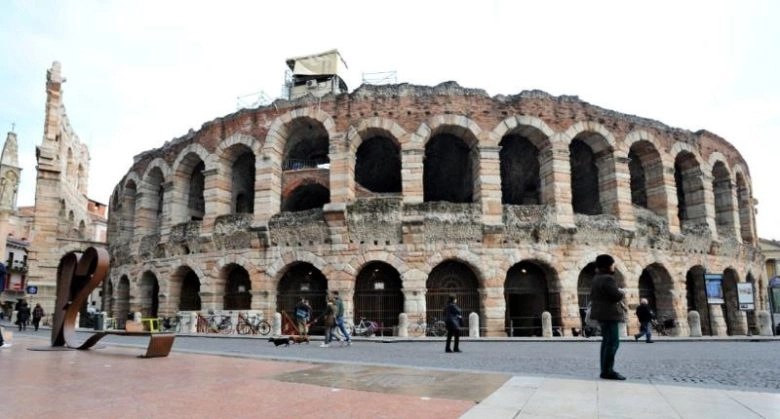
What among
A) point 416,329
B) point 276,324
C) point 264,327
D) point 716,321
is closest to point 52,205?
point 264,327

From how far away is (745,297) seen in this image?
18.8 metres

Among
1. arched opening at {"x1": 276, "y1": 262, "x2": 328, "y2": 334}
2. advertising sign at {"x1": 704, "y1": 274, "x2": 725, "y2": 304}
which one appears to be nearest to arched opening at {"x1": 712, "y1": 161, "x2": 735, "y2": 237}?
advertising sign at {"x1": 704, "y1": 274, "x2": 725, "y2": 304}

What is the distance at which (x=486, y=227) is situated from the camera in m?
18.3

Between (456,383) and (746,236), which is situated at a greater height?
(746,236)

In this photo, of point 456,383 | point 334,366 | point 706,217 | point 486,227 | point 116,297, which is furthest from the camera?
point 116,297

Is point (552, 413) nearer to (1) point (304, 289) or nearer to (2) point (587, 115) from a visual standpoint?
(1) point (304, 289)

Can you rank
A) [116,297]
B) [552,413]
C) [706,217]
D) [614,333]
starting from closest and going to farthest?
[552,413] < [614,333] < [706,217] < [116,297]

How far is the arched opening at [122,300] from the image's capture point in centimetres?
2522

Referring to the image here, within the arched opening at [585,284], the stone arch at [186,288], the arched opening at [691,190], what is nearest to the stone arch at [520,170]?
the arched opening at [585,284]

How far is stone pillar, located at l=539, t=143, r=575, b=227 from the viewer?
747 inches

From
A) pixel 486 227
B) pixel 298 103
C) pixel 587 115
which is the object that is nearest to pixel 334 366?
pixel 486 227

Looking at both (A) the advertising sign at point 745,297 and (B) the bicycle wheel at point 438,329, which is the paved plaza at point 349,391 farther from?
(A) the advertising sign at point 745,297

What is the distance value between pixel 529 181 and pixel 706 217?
24.5ft

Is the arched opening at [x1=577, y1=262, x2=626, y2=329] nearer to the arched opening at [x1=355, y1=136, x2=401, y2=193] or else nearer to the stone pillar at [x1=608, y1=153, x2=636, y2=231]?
the stone pillar at [x1=608, y1=153, x2=636, y2=231]
